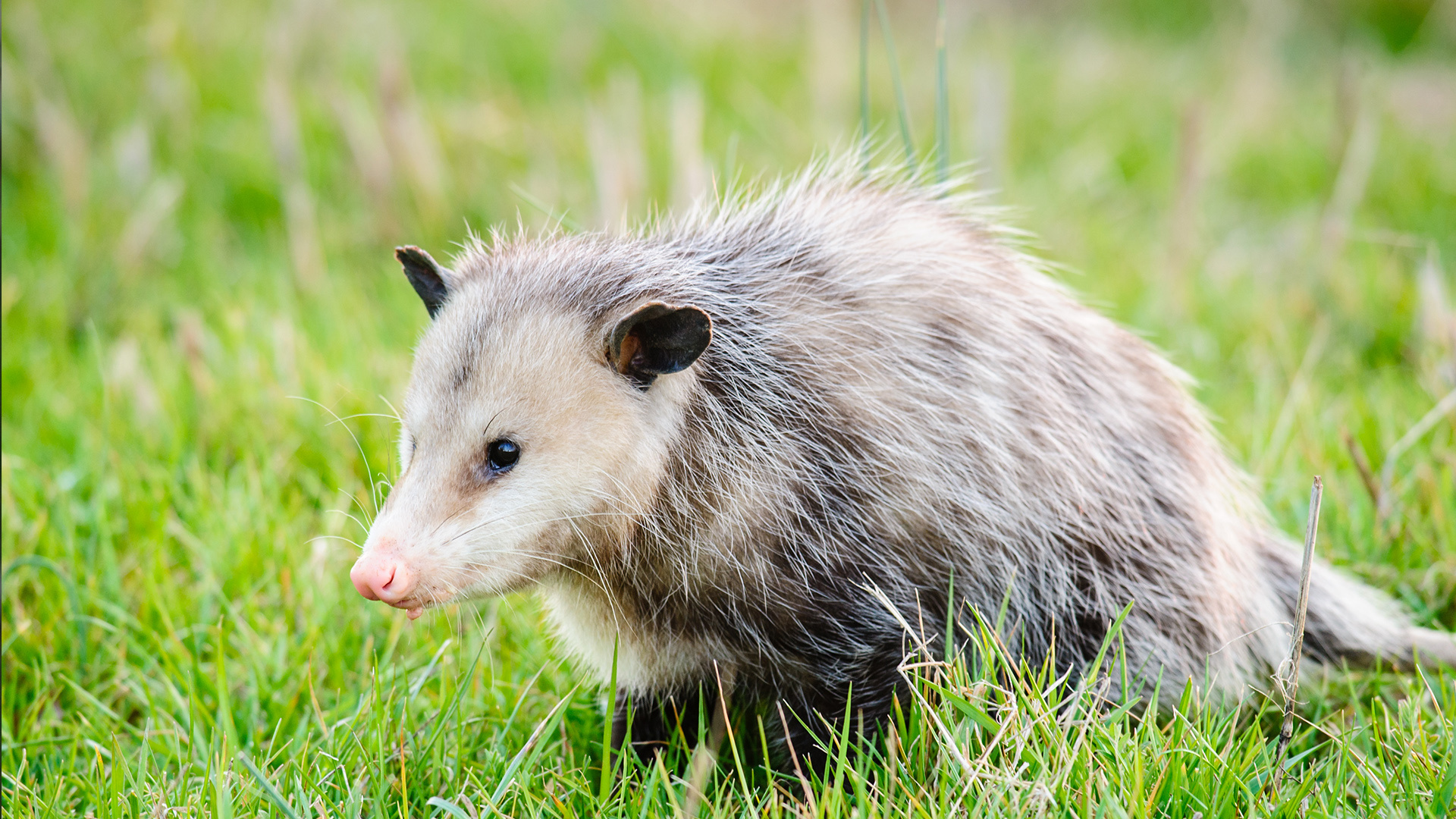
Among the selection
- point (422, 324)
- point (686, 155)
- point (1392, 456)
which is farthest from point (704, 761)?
point (686, 155)

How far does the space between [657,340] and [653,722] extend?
37.4 inches

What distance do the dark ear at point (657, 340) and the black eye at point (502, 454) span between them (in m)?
0.23

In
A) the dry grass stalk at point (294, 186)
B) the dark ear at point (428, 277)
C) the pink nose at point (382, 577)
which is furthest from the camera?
the dry grass stalk at point (294, 186)

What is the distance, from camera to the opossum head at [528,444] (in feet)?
6.59

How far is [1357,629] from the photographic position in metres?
2.60

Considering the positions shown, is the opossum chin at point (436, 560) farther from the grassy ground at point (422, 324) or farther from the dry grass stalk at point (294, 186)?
the dry grass stalk at point (294, 186)

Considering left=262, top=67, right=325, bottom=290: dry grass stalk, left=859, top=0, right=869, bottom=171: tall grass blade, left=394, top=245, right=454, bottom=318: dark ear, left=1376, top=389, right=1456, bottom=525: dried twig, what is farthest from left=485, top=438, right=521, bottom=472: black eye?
left=262, top=67, right=325, bottom=290: dry grass stalk

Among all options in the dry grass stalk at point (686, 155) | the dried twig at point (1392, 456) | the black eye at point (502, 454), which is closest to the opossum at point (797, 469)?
the black eye at point (502, 454)

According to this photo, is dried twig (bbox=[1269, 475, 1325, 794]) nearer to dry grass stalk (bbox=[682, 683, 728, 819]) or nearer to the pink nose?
dry grass stalk (bbox=[682, 683, 728, 819])

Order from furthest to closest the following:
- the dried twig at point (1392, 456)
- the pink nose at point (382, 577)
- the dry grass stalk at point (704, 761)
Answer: the dried twig at point (1392, 456) → the pink nose at point (382, 577) → the dry grass stalk at point (704, 761)

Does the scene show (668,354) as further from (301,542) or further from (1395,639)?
(1395,639)

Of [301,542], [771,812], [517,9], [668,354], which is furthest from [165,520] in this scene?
[517,9]

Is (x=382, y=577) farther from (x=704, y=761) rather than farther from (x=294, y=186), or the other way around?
(x=294, y=186)

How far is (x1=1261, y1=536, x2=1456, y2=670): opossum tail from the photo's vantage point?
2.59 metres
